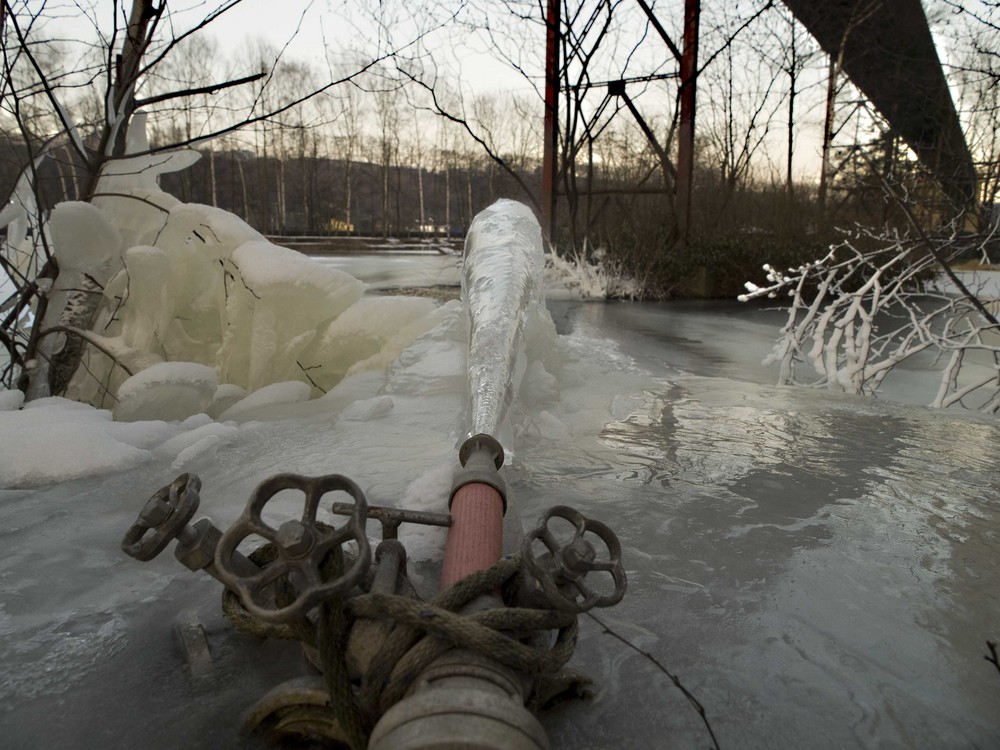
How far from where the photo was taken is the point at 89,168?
3.04m

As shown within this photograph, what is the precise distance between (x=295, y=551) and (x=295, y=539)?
15mm

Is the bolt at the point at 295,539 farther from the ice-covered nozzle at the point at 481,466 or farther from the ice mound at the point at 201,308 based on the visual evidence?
the ice mound at the point at 201,308

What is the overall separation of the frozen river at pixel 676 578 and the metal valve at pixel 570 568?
215 millimetres

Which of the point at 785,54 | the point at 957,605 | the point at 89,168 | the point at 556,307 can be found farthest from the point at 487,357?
the point at 785,54

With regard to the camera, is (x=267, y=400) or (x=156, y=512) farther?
(x=267, y=400)

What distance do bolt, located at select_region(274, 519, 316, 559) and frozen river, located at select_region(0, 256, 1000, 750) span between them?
332mm

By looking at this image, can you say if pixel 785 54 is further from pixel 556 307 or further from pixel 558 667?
pixel 558 667

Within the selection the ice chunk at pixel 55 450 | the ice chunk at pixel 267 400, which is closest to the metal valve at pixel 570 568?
the ice chunk at pixel 55 450

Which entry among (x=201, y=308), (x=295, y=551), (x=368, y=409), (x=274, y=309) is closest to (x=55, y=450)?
(x=368, y=409)

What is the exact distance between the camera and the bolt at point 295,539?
75cm

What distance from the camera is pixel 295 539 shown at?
75 centimetres

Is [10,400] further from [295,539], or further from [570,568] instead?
[570,568]

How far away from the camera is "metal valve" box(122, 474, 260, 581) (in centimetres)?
83

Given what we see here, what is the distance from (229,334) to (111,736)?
272 cm
